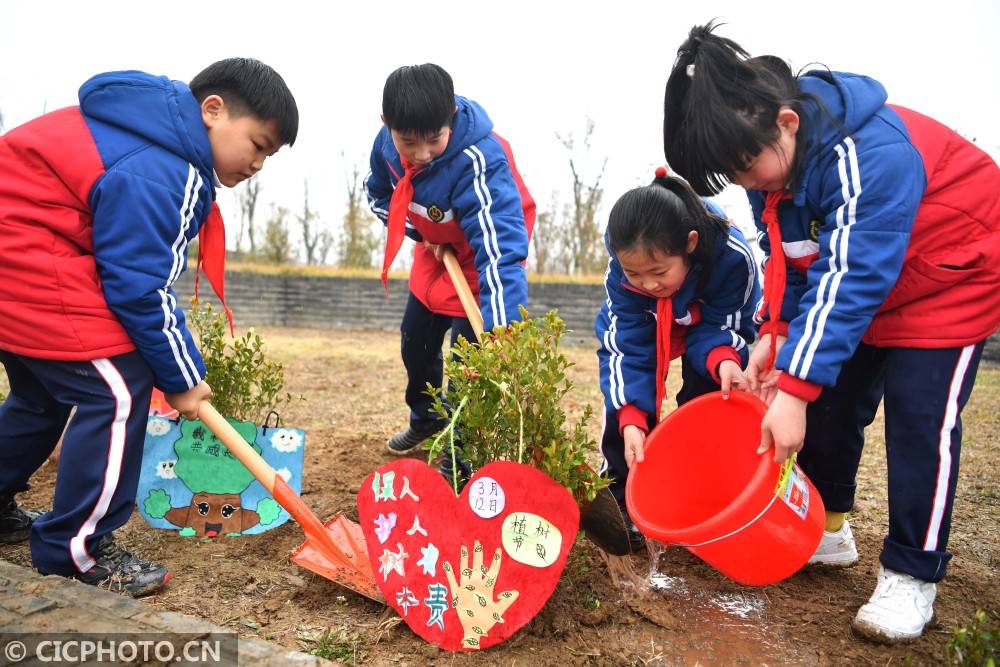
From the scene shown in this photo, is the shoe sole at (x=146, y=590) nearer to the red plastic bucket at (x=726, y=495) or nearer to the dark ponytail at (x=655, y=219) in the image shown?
the red plastic bucket at (x=726, y=495)

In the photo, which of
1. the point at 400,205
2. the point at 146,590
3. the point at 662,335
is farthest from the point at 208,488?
the point at 662,335

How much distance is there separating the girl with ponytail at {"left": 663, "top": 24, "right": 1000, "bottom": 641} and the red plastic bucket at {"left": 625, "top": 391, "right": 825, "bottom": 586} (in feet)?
0.60

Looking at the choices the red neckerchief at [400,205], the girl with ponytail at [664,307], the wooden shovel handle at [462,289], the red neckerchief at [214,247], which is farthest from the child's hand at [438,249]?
the red neckerchief at [214,247]

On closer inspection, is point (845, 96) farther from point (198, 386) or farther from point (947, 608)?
point (198, 386)

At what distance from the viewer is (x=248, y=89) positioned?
2375 mm

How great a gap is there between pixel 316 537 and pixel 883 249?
1912 millimetres

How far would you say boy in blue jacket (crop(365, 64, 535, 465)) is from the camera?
281 cm

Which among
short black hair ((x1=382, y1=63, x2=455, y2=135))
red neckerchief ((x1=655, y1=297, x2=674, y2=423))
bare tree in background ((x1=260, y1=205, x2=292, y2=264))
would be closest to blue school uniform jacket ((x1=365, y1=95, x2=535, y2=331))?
Answer: short black hair ((x1=382, y1=63, x2=455, y2=135))

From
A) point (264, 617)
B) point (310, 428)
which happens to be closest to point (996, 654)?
point (264, 617)

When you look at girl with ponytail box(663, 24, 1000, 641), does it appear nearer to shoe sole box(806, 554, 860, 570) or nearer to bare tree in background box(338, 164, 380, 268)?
shoe sole box(806, 554, 860, 570)

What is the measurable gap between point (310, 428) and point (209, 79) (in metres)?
2.52

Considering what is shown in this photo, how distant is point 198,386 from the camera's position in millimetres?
2363

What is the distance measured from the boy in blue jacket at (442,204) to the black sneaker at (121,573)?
1.34 m

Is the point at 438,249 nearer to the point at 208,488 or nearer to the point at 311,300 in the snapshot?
the point at 208,488
